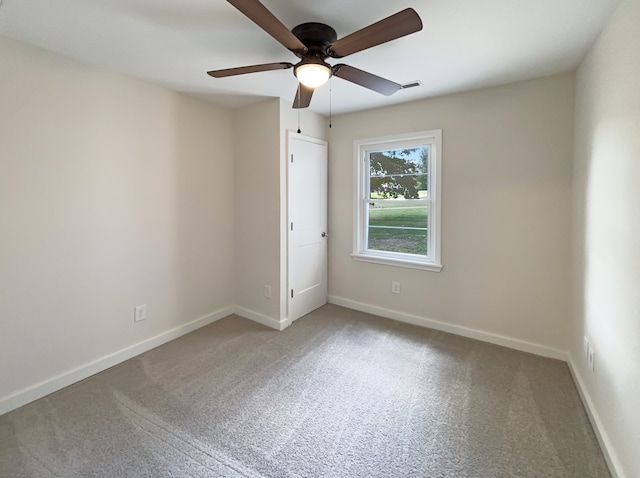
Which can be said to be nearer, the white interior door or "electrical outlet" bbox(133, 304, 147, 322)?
"electrical outlet" bbox(133, 304, 147, 322)

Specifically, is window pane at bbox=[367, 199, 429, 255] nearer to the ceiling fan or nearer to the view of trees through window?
the view of trees through window

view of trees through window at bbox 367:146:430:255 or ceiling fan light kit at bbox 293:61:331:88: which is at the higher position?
ceiling fan light kit at bbox 293:61:331:88

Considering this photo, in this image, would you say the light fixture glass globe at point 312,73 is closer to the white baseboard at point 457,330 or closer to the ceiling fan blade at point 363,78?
the ceiling fan blade at point 363,78

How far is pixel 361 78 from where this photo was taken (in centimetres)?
188

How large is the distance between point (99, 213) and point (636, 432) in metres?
3.43

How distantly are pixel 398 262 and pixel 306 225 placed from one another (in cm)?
112

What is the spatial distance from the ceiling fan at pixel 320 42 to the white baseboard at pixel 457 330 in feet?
7.54

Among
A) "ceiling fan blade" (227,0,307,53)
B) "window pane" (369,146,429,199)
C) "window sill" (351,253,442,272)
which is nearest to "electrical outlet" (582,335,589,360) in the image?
"window sill" (351,253,442,272)

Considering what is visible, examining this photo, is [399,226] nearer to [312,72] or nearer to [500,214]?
[500,214]

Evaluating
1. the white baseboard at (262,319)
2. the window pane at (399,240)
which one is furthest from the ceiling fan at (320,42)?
the white baseboard at (262,319)

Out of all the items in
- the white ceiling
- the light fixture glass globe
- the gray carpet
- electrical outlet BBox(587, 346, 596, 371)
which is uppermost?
the white ceiling

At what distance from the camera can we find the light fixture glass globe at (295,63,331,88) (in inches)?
66.2

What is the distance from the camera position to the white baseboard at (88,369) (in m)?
1.95

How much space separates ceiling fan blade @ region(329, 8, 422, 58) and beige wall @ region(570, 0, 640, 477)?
1.06 meters
